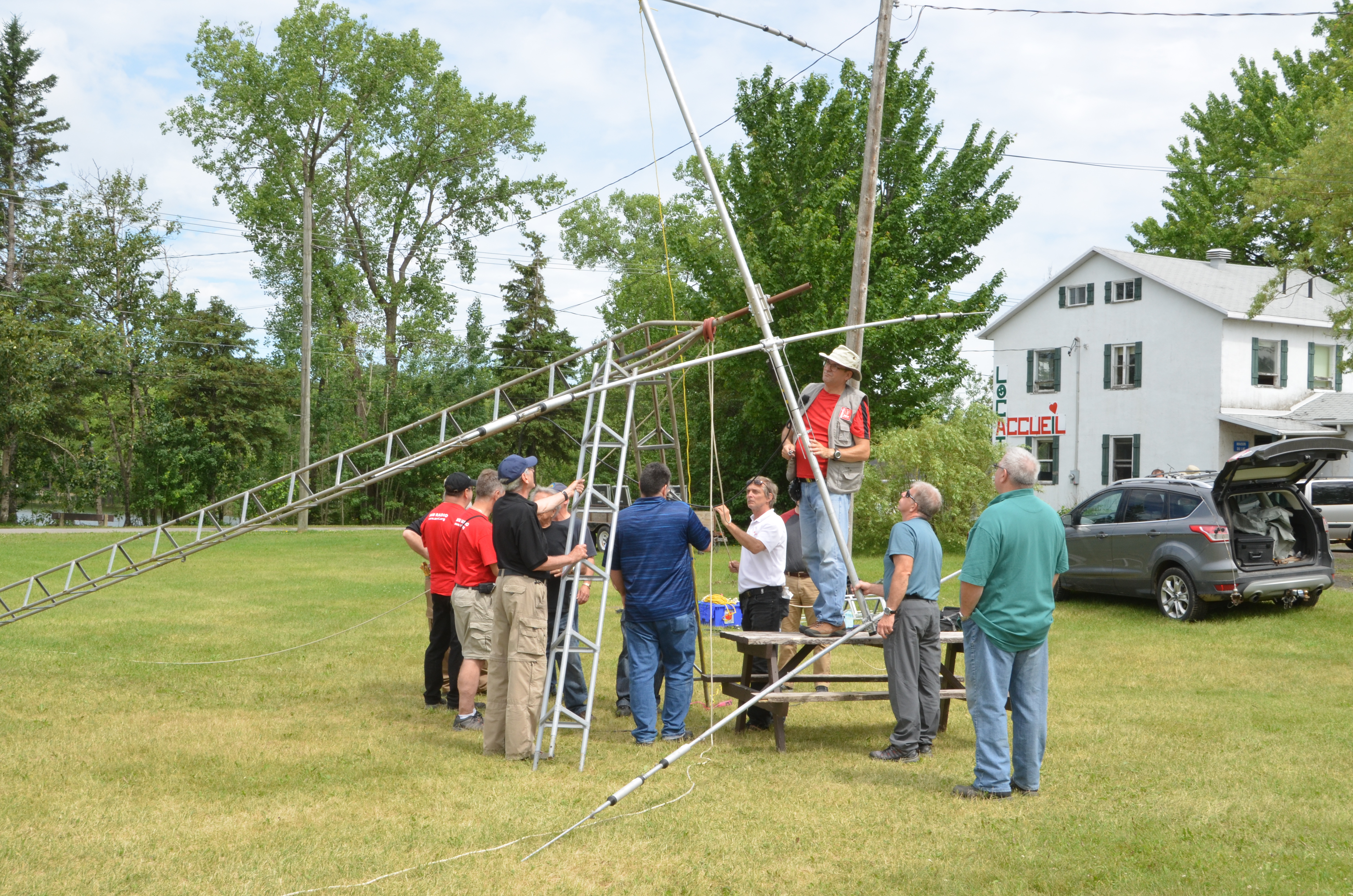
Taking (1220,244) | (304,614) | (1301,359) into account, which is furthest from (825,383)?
(1220,244)

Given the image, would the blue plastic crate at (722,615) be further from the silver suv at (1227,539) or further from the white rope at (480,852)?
the white rope at (480,852)

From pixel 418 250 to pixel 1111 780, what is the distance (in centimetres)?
4456

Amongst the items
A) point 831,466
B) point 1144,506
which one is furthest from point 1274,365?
point 831,466

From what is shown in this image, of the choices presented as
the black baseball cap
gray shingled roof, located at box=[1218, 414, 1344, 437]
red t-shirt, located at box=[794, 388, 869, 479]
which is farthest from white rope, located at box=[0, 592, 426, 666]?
gray shingled roof, located at box=[1218, 414, 1344, 437]

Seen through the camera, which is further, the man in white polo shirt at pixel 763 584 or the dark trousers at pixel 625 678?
the man in white polo shirt at pixel 763 584

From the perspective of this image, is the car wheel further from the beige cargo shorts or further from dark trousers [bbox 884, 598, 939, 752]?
the beige cargo shorts

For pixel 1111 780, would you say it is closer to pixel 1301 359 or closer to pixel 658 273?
pixel 1301 359

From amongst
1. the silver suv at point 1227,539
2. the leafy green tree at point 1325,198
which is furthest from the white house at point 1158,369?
the silver suv at point 1227,539

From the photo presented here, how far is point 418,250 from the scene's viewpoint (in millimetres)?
48219

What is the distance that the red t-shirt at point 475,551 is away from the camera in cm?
890

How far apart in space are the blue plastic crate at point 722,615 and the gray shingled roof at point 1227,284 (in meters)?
24.8

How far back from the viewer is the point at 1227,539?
13867 mm

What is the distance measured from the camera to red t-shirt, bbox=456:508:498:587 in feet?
29.2

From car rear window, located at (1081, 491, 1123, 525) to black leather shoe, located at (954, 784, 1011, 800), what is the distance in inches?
392
